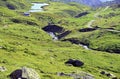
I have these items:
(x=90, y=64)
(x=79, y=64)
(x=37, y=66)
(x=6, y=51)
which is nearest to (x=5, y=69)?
(x=37, y=66)

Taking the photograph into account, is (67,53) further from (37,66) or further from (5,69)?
(5,69)

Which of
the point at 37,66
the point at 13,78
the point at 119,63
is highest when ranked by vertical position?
the point at 13,78

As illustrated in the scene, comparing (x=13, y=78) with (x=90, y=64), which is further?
(x=90, y=64)

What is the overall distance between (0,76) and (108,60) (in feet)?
347

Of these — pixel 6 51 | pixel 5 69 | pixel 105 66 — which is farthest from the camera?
pixel 105 66

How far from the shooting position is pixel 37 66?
112875mm

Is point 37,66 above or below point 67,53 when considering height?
above

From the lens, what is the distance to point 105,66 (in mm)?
161875

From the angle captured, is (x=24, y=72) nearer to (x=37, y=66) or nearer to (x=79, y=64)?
(x=37, y=66)

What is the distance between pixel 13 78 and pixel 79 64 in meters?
71.7

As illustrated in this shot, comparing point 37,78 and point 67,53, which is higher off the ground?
point 37,78

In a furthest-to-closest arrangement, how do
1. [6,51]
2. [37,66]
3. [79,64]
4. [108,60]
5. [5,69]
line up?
[108,60], [79,64], [6,51], [37,66], [5,69]

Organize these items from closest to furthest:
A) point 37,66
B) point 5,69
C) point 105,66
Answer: point 5,69 → point 37,66 → point 105,66

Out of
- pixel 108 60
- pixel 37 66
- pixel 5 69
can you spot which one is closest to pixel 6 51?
pixel 37 66
